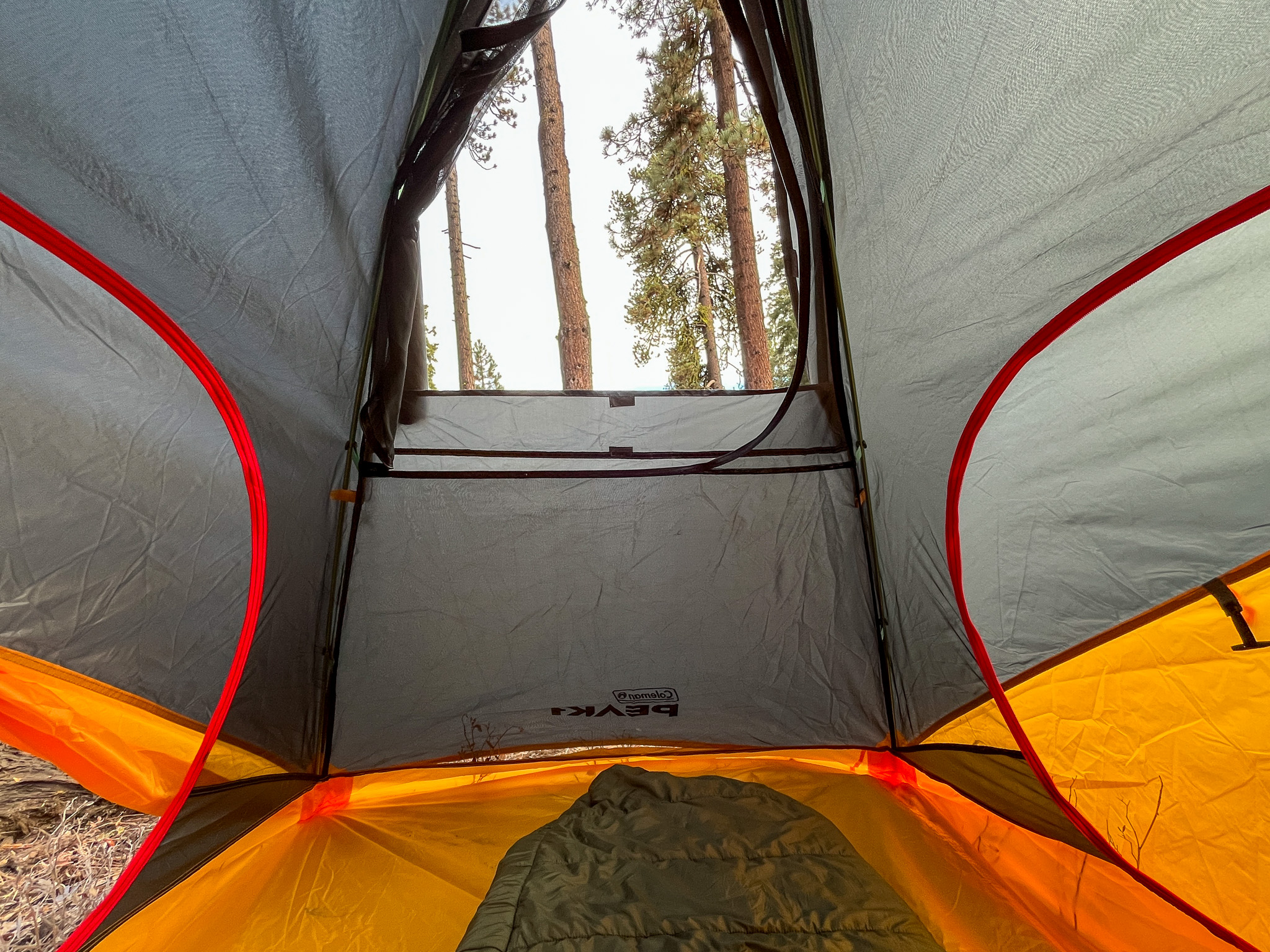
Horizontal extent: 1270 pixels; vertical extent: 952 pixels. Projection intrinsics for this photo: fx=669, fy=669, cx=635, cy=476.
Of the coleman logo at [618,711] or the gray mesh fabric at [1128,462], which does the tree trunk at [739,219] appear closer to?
the coleman logo at [618,711]

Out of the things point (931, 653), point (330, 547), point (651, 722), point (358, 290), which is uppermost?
point (358, 290)

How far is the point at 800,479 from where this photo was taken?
4.82 feet

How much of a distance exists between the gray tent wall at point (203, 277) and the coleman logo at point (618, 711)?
1.66ft

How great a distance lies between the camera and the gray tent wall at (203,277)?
0.66 meters

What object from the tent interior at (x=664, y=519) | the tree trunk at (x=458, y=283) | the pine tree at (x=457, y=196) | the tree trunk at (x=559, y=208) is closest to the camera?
the tent interior at (x=664, y=519)

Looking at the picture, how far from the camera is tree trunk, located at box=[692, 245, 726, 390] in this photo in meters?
5.41

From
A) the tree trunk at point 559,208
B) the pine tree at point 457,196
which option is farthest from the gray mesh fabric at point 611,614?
the pine tree at point 457,196

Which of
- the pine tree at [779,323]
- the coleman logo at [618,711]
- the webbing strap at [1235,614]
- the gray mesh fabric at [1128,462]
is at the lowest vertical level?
the coleman logo at [618,711]

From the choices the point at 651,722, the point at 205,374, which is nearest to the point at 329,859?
the point at 651,722

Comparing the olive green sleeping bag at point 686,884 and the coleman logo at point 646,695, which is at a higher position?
the coleman logo at point 646,695

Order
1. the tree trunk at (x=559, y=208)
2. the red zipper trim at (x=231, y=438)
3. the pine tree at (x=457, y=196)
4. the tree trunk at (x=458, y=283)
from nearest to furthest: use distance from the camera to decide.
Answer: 1. the red zipper trim at (x=231, y=438)
2. the tree trunk at (x=559, y=208)
3. the pine tree at (x=457, y=196)
4. the tree trunk at (x=458, y=283)

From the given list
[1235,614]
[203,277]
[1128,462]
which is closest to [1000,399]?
[1128,462]

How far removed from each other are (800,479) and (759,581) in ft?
0.80

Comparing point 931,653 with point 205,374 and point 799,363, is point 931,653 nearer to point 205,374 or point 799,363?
point 799,363
